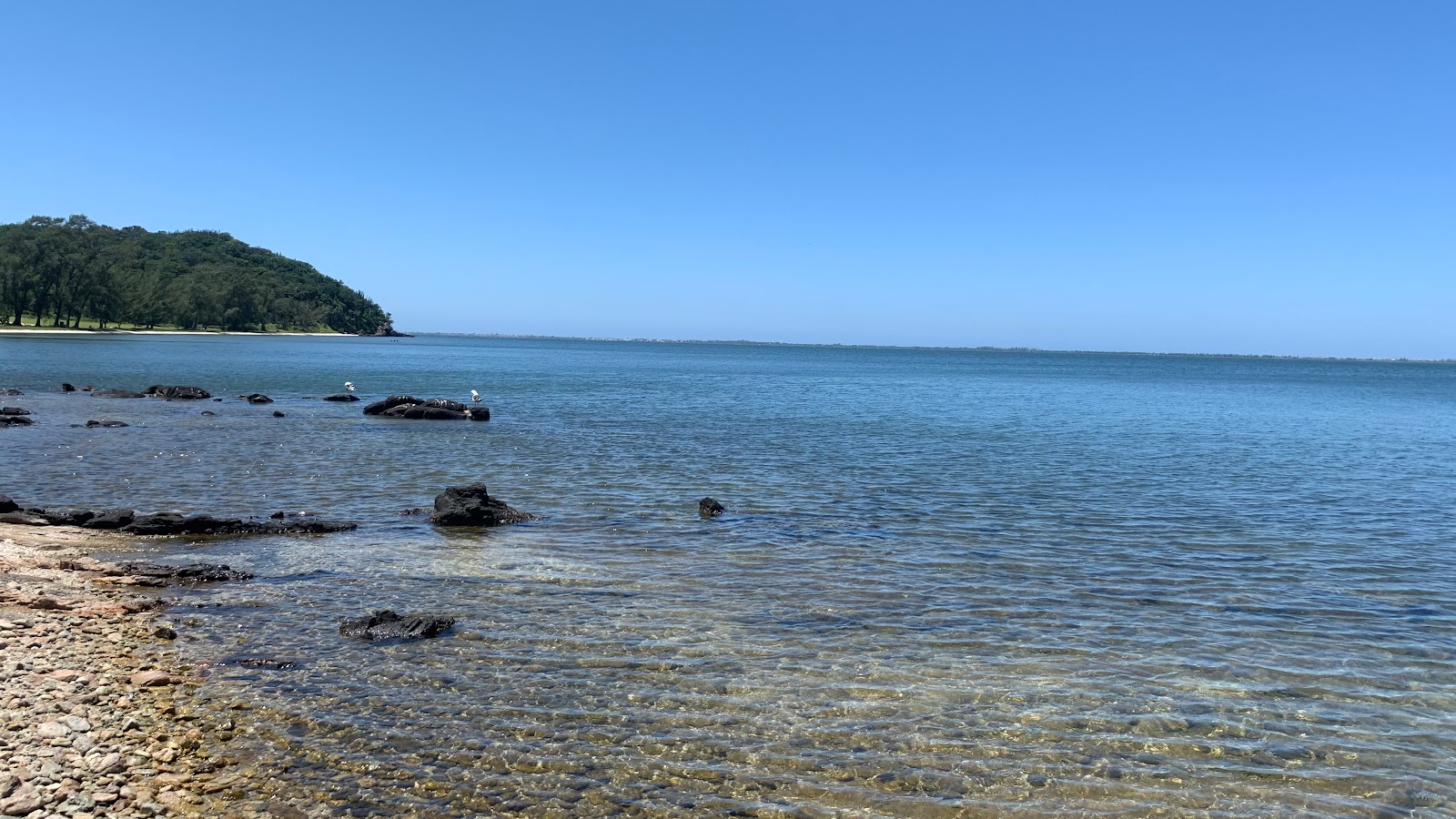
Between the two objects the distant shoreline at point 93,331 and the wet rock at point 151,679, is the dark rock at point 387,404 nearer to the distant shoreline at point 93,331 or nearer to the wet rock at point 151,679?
the wet rock at point 151,679

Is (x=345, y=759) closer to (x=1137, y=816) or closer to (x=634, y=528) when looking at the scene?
(x=1137, y=816)

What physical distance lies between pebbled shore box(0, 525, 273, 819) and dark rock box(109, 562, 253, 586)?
0.92m

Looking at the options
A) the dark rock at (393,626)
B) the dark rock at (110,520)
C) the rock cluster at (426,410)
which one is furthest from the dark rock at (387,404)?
the dark rock at (393,626)

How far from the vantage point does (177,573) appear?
14.2 m

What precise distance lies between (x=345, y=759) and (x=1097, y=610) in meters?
10.4

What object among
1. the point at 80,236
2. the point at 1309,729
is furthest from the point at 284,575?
the point at 80,236

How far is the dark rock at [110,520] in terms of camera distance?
57.1 feet

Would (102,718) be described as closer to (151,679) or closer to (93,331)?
(151,679)

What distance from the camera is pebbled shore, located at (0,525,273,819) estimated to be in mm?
7277

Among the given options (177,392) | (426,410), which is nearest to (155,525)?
(426,410)

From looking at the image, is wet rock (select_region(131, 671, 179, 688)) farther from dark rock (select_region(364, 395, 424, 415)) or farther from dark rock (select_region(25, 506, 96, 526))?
dark rock (select_region(364, 395, 424, 415))

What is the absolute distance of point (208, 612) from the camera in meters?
12.5

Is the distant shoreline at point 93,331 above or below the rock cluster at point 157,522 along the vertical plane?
above

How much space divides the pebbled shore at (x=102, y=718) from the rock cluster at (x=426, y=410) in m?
32.4
